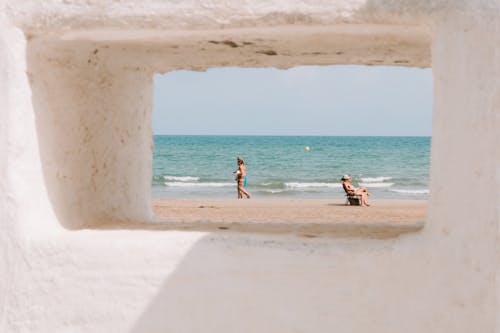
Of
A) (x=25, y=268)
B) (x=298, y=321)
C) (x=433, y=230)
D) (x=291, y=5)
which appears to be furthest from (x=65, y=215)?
(x=433, y=230)

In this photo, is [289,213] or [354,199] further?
[354,199]

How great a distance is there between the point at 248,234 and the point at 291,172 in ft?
99.9

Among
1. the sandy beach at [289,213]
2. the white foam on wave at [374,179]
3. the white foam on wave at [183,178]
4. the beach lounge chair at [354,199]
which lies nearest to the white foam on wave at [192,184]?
the white foam on wave at [183,178]

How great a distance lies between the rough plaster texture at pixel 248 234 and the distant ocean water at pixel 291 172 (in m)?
19.2

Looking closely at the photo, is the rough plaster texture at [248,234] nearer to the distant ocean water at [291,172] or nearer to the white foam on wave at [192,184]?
the distant ocean water at [291,172]

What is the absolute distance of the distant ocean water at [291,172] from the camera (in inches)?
956

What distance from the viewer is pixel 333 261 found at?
299 cm

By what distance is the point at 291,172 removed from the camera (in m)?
33.6

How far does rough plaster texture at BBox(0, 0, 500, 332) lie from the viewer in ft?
9.20

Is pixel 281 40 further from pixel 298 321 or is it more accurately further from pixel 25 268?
pixel 25 268

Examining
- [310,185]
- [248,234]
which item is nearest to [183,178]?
[310,185]

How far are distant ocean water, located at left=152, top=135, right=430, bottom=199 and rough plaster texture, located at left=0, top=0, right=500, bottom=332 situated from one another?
1917cm

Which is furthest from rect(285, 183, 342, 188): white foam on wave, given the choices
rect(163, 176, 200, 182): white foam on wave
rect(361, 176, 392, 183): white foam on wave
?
rect(163, 176, 200, 182): white foam on wave

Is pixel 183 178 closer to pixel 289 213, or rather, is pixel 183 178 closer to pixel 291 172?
pixel 291 172
